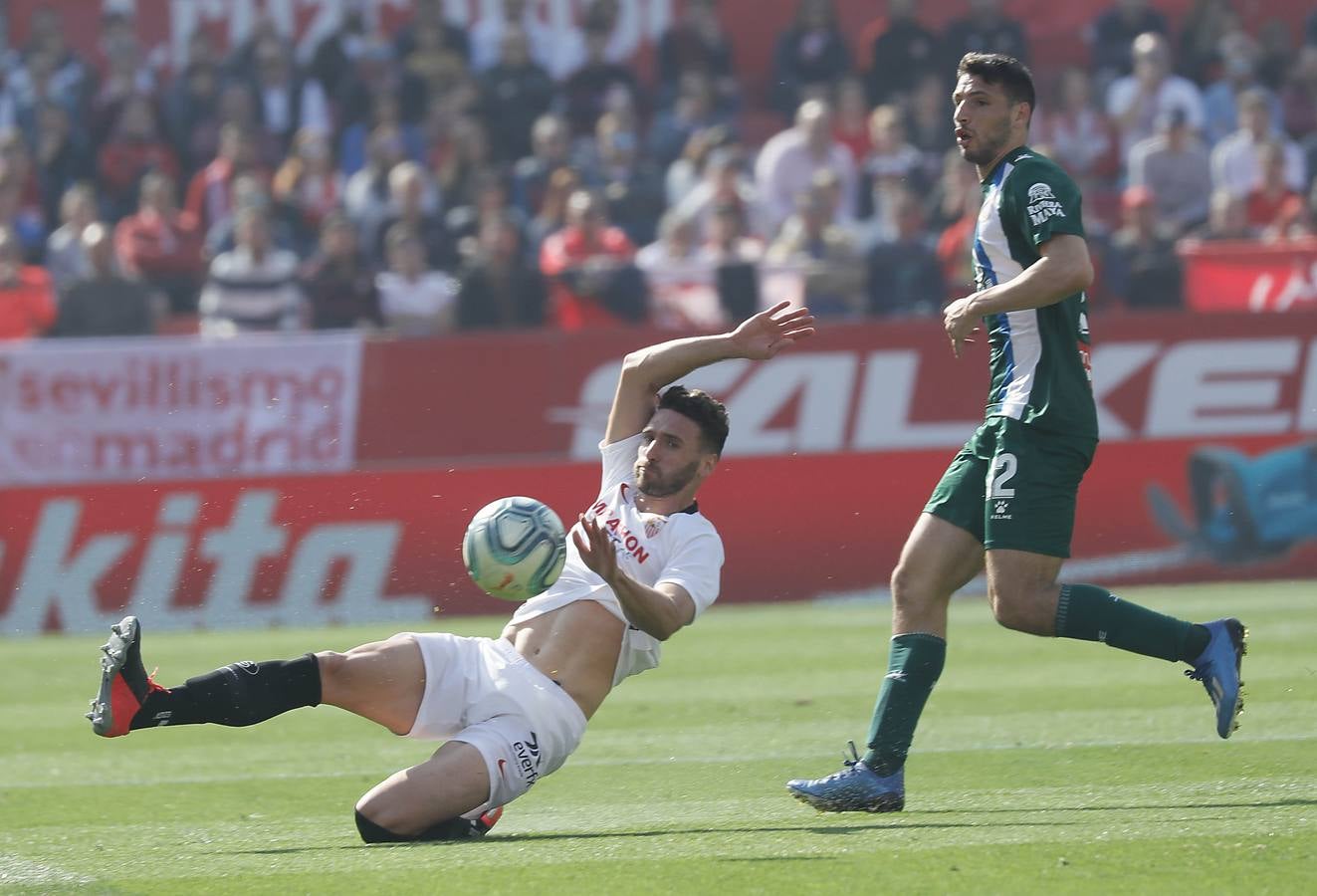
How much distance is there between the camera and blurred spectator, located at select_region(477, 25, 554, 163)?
60.4 ft

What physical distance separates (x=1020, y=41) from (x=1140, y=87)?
134 cm

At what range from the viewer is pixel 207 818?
6.78m

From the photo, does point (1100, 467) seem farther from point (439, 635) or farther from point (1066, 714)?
point (439, 635)

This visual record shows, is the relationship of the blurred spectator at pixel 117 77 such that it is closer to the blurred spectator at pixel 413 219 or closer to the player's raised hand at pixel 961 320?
the blurred spectator at pixel 413 219

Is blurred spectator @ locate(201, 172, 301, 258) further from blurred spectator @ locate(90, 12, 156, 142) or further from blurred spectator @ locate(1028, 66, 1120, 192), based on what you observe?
blurred spectator @ locate(1028, 66, 1120, 192)

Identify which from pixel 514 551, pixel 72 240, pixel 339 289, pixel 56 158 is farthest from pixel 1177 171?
pixel 514 551

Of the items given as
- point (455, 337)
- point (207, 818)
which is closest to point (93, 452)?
point (455, 337)

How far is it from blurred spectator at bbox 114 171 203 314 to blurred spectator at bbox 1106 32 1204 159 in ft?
27.3

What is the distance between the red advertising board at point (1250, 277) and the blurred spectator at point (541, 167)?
5.39 meters

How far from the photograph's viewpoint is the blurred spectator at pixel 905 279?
15.8 metres

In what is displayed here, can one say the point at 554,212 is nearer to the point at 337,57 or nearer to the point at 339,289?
the point at 339,289

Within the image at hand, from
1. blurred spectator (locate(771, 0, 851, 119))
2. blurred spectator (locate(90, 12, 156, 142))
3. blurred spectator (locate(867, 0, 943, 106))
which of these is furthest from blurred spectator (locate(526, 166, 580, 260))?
blurred spectator (locate(90, 12, 156, 142))

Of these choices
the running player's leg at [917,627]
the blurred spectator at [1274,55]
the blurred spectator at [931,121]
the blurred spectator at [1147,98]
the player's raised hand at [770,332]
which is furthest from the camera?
the blurred spectator at [1274,55]

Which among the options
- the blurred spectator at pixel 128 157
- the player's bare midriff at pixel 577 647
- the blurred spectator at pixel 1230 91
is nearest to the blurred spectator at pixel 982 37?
the blurred spectator at pixel 1230 91
